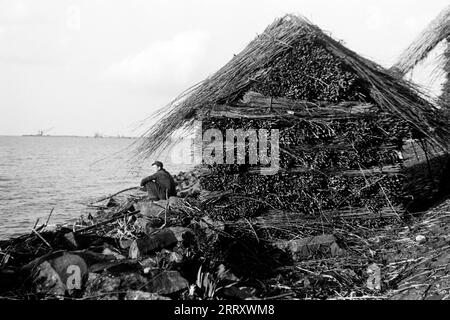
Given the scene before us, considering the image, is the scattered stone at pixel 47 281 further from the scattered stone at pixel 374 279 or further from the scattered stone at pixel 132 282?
the scattered stone at pixel 374 279

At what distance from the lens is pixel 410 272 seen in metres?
5.44

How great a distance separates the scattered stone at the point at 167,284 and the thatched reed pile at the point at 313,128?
235cm

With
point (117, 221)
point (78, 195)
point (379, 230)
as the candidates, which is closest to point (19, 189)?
point (78, 195)

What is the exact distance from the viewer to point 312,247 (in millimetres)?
6457

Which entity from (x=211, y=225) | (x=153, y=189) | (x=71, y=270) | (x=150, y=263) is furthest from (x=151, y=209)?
(x=71, y=270)

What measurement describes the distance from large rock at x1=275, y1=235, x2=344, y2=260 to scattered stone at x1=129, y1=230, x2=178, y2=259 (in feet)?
6.08

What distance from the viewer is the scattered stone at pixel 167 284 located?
470 centimetres

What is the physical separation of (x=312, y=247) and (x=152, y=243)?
2526mm

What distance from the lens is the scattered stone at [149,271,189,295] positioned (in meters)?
4.70

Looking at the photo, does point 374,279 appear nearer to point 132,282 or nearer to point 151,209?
point 132,282

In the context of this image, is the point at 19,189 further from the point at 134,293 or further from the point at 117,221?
the point at 134,293

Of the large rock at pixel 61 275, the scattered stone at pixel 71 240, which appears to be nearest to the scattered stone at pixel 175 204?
the scattered stone at pixel 71 240

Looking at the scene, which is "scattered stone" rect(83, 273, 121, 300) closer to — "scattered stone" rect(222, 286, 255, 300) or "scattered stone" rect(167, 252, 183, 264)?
"scattered stone" rect(167, 252, 183, 264)

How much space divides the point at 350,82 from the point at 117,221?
4890 mm
